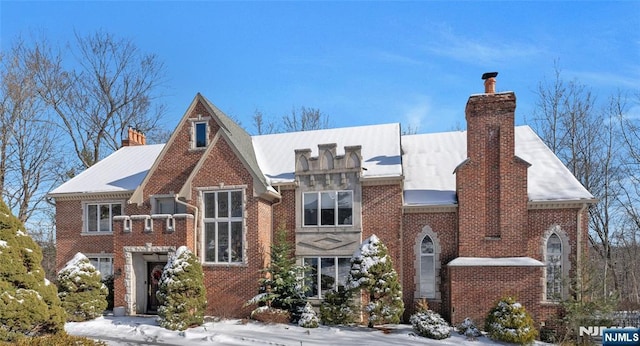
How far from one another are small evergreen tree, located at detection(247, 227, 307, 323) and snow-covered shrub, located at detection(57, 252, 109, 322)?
644cm

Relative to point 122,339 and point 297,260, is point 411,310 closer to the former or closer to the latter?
point 297,260

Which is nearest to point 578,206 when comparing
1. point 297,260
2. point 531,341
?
point 531,341

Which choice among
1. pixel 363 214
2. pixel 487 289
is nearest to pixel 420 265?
pixel 487 289

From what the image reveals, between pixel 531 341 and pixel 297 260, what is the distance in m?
8.91

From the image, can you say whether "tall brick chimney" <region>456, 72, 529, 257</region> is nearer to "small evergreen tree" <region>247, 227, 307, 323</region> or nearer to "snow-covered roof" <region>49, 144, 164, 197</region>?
"small evergreen tree" <region>247, 227, 307, 323</region>

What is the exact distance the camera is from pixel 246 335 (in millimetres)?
14258

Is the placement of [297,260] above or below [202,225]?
below

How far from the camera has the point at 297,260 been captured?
59.2 ft

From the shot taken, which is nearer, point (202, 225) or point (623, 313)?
point (623, 313)

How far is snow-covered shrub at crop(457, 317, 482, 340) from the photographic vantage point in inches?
565

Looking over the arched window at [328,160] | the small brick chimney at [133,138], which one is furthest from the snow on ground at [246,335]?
the small brick chimney at [133,138]

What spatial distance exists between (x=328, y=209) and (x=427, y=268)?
457cm

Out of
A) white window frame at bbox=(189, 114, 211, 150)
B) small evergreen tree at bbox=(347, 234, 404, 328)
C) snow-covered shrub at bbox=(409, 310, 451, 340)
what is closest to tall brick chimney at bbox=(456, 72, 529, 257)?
snow-covered shrub at bbox=(409, 310, 451, 340)

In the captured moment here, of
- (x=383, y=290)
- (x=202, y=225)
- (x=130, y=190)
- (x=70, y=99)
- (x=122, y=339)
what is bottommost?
(x=122, y=339)
